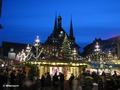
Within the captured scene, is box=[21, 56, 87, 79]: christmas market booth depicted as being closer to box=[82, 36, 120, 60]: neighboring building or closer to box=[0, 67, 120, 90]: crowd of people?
box=[0, 67, 120, 90]: crowd of people

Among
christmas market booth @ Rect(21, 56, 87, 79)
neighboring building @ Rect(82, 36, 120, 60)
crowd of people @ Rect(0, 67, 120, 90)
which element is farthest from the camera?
neighboring building @ Rect(82, 36, 120, 60)

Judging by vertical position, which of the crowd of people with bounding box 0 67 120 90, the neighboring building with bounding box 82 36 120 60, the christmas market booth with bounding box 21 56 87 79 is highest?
the neighboring building with bounding box 82 36 120 60

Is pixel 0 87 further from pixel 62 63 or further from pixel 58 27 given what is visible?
pixel 58 27

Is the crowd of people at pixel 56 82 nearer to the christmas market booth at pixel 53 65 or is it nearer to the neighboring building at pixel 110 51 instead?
A: the christmas market booth at pixel 53 65

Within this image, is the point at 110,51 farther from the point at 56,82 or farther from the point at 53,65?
the point at 56,82

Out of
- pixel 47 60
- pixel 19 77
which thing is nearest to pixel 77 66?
pixel 47 60

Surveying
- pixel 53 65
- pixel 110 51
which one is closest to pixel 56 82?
pixel 53 65

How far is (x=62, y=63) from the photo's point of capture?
2920cm

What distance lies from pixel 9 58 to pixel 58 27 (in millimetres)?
30658

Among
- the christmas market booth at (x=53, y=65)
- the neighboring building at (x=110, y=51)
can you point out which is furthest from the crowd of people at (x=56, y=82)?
the neighboring building at (x=110, y=51)

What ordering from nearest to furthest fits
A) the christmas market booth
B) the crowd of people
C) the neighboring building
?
the crowd of people < the christmas market booth < the neighboring building

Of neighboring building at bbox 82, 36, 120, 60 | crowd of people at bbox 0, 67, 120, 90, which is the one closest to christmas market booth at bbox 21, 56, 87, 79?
crowd of people at bbox 0, 67, 120, 90

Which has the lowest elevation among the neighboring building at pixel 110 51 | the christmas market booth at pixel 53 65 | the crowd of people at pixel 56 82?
the crowd of people at pixel 56 82

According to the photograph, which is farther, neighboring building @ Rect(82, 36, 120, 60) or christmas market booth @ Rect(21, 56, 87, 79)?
neighboring building @ Rect(82, 36, 120, 60)
